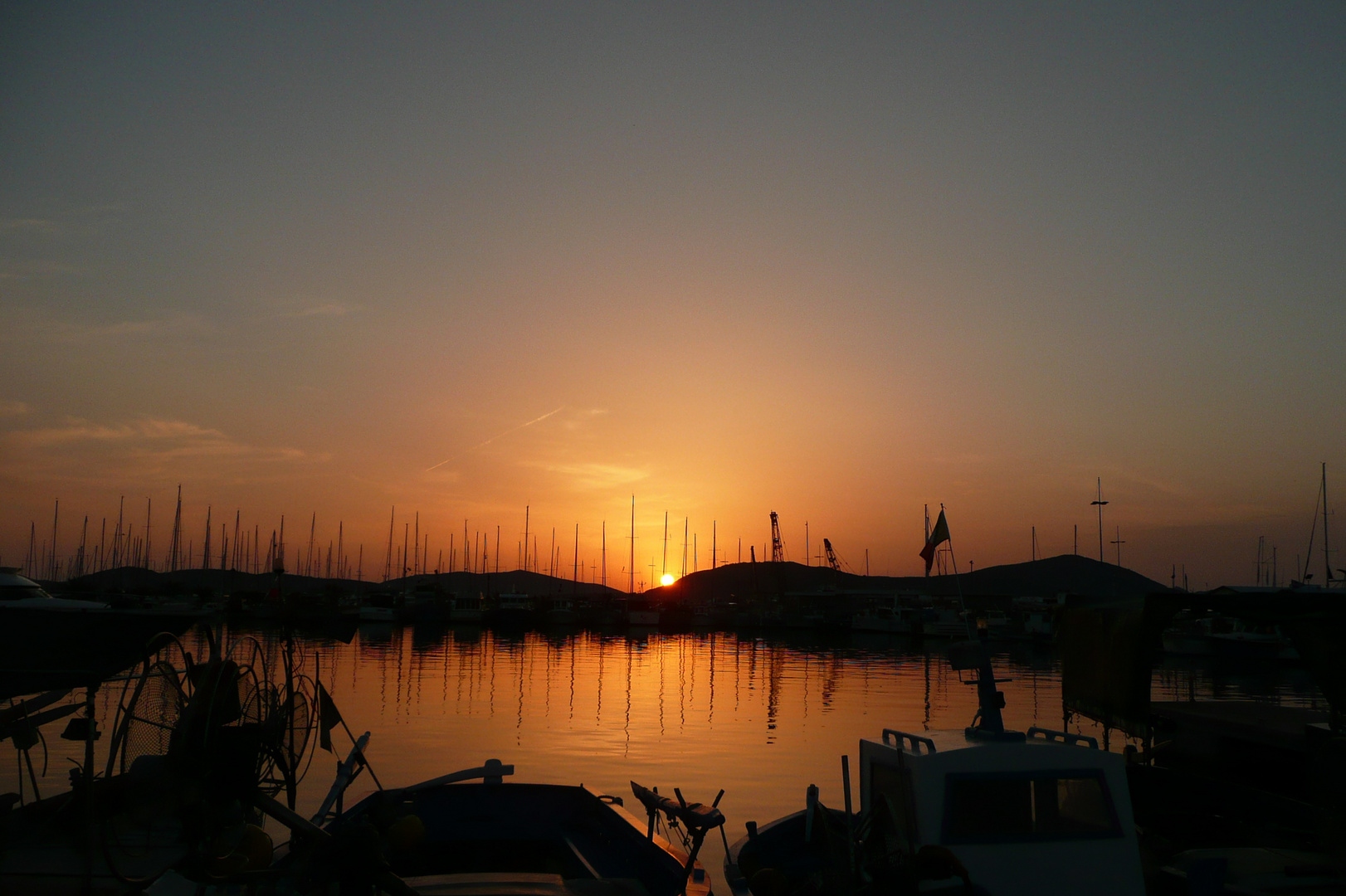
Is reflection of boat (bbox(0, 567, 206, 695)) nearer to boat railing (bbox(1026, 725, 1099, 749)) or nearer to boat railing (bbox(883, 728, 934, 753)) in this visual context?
boat railing (bbox(883, 728, 934, 753))

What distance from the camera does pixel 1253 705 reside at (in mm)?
21750

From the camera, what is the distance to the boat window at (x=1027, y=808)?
903 cm

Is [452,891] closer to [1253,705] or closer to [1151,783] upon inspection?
[1151,783]

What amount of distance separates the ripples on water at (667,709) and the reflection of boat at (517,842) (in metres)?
2.86

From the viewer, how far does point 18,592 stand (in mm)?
32406

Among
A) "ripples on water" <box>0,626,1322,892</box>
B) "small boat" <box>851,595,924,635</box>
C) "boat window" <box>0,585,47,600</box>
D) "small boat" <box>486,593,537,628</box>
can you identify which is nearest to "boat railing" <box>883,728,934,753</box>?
"ripples on water" <box>0,626,1322,892</box>

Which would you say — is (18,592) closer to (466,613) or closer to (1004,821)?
(1004,821)

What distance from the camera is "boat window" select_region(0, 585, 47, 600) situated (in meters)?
32.0

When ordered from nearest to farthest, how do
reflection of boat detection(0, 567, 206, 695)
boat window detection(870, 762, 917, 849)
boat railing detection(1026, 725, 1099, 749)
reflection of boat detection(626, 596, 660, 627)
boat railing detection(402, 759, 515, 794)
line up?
1. boat window detection(870, 762, 917, 849)
2. boat railing detection(1026, 725, 1099, 749)
3. boat railing detection(402, 759, 515, 794)
4. reflection of boat detection(0, 567, 206, 695)
5. reflection of boat detection(626, 596, 660, 627)

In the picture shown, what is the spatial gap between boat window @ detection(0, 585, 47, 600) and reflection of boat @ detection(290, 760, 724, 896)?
25.2 metres

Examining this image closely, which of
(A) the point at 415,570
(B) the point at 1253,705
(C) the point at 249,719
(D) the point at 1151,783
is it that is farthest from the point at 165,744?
(A) the point at 415,570

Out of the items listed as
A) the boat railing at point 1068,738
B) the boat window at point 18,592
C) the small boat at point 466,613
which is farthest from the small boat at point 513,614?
the boat railing at point 1068,738

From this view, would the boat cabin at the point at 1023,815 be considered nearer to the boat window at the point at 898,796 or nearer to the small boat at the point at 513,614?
the boat window at the point at 898,796

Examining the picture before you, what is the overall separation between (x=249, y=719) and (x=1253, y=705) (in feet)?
72.1
